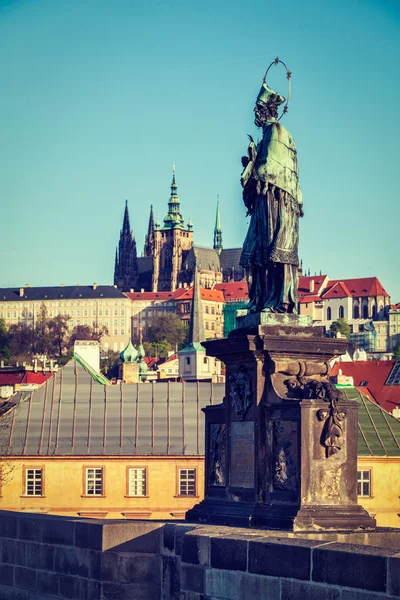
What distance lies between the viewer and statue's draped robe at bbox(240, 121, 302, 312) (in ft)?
46.5

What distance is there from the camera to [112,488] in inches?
1464

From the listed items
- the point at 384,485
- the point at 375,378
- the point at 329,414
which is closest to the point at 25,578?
the point at 329,414

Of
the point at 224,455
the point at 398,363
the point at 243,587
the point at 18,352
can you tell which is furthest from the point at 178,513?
the point at 18,352

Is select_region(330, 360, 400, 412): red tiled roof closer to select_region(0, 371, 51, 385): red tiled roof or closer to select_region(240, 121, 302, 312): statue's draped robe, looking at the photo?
select_region(0, 371, 51, 385): red tiled roof

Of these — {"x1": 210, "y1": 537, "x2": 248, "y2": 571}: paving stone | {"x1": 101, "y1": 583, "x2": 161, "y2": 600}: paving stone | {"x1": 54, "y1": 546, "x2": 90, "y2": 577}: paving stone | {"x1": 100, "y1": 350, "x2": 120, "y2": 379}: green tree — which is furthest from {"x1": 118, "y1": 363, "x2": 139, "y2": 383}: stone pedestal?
{"x1": 210, "y1": 537, "x2": 248, "y2": 571}: paving stone

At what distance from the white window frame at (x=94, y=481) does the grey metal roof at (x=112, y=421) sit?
1.57 ft

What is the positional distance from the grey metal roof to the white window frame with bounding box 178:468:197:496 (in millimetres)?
608

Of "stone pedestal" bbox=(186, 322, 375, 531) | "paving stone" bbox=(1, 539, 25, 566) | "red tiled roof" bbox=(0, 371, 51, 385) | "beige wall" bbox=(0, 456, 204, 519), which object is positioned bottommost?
"beige wall" bbox=(0, 456, 204, 519)

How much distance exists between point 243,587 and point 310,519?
3.98 ft

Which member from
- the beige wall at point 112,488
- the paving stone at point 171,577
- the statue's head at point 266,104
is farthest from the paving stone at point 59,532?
the beige wall at point 112,488

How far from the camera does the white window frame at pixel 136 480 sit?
37.2 metres

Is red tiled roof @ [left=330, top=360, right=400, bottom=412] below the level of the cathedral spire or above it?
below

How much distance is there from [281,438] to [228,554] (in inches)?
63.2

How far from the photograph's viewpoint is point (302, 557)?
35.3 ft
